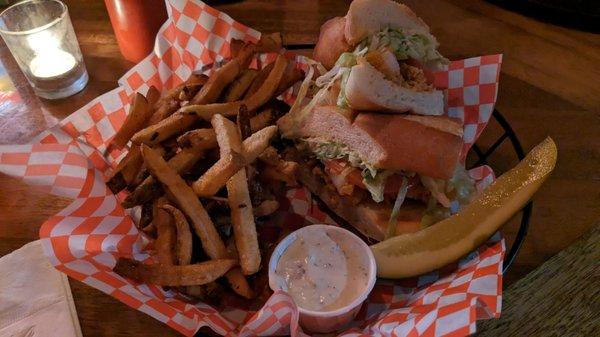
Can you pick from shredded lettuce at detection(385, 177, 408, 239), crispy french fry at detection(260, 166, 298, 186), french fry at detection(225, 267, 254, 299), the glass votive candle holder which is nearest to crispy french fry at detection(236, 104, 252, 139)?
crispy french fry at detection(260, 166, 298, 186)

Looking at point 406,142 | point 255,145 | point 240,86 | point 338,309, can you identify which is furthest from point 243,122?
point 338,309

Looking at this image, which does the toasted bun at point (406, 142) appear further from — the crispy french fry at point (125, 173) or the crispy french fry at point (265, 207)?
the crispy french fry at point (125, 173)

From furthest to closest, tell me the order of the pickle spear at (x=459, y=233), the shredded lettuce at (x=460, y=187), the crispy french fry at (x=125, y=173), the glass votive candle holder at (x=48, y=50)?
the glass votive candle holder at (x=48, y=50), the shredded lettuce at (x=460, y=187), the crispy french fry at (x=125, y=173), the pickle spear at (x=459, y=233)

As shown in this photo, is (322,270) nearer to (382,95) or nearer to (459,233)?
(459,233)

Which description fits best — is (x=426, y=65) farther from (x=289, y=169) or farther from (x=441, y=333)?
(x=441, y=333)

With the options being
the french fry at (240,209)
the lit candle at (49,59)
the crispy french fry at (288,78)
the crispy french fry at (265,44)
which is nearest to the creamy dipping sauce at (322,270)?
the french fry at (240,209)

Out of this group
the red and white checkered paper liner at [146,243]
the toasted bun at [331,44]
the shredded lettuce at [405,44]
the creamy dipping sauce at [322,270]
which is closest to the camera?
the red and white checkered paper liner at [146,243]

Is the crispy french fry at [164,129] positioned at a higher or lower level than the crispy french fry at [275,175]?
higher
